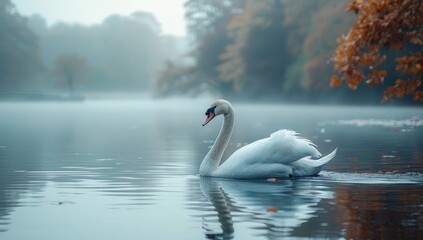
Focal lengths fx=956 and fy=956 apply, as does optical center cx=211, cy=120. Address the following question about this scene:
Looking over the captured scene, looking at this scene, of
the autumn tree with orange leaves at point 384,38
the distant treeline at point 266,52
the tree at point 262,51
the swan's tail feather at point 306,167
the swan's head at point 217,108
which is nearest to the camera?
the swan's tail feather at point 306,167

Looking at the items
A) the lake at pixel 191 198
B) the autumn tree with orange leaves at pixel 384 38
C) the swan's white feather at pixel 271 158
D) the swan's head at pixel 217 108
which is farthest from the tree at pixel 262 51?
the swan's white feather at pixel 271 158

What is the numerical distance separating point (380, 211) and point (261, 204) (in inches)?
54.9

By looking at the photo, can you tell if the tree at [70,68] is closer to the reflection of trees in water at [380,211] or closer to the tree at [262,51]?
the tree at [262,51]

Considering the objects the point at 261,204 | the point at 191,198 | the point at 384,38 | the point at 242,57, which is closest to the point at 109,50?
the point at 242,57

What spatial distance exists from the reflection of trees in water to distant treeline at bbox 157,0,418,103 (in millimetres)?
57484

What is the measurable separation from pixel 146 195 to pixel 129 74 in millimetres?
173526

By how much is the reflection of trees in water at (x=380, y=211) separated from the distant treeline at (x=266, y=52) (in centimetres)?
5748

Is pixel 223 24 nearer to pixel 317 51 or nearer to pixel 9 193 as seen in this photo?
pixel 317 51

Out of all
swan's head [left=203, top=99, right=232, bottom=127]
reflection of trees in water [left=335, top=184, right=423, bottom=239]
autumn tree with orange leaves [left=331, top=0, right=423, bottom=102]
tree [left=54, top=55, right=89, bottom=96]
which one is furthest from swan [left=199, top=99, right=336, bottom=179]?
tree [left=54, top=55, right=89, bottom=96]

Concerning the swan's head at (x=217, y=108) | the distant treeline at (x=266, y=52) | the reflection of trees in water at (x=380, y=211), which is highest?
the distant treeline at (x=266, y=52)

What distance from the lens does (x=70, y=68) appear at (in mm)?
141500

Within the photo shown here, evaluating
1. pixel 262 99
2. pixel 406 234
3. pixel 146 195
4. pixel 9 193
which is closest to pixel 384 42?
pixel 146 195

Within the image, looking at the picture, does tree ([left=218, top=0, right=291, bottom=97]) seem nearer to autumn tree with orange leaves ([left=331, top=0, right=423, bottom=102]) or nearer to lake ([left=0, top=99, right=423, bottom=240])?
lake ([left=0, top=99, right=423, bottom=240])

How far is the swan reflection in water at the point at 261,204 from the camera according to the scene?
8992 mm
